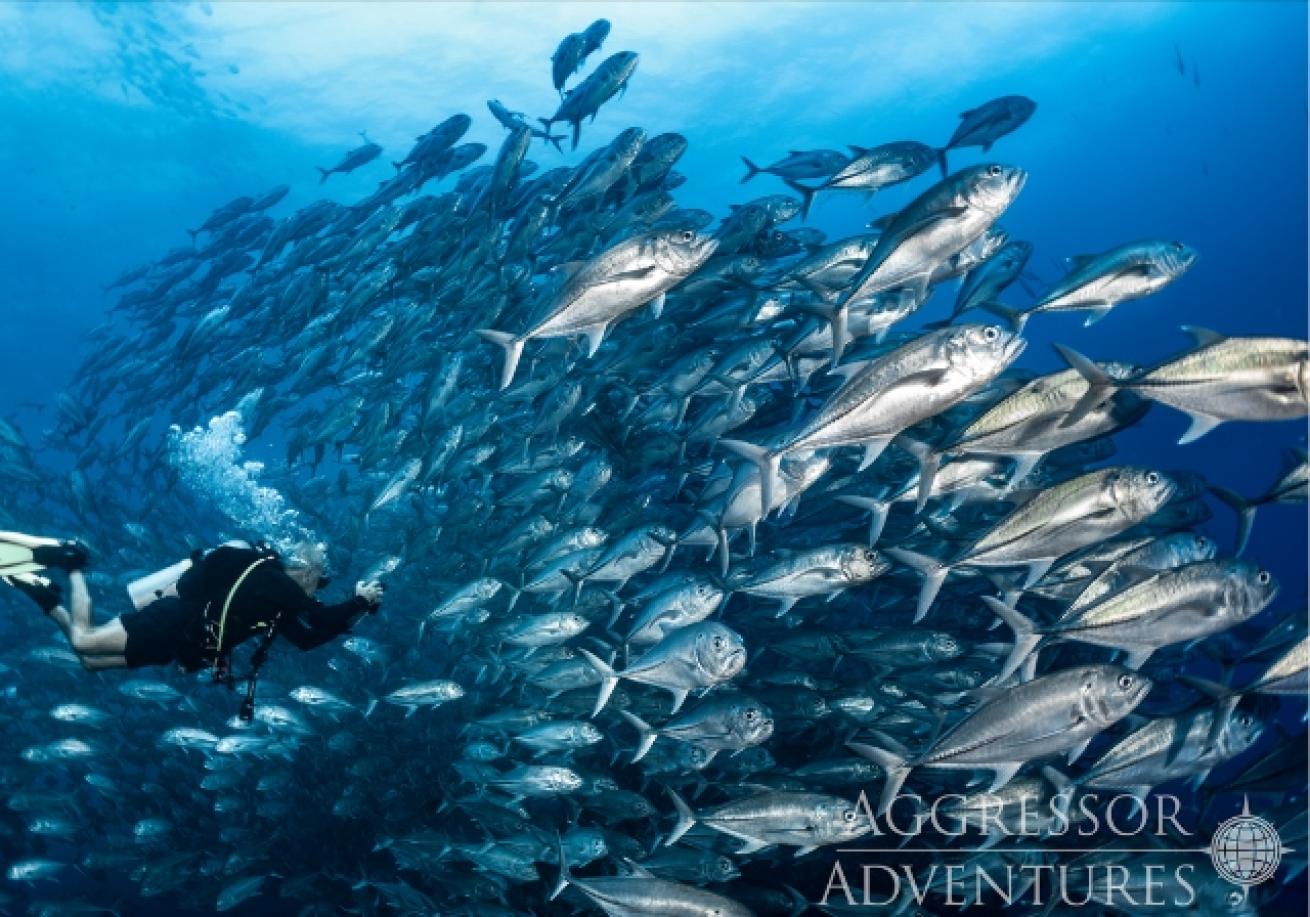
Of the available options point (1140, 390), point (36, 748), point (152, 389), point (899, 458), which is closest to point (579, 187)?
point (899, 458)

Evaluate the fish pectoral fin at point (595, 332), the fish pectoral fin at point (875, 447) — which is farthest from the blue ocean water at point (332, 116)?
the fish pectoral fin at point (595, 332)

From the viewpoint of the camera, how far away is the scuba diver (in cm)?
423

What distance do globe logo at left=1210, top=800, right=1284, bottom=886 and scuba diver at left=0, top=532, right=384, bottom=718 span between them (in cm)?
462

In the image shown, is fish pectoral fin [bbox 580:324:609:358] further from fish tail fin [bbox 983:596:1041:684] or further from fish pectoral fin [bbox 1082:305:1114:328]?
fish pectoral fin [bbox 1082:305:1114:328]

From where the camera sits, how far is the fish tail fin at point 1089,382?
10.1 feet

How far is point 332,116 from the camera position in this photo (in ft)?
86.5

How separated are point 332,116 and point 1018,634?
29.1 meters

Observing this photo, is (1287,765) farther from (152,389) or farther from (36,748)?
(152,389)

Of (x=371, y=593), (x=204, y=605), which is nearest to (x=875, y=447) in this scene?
(x=371, y=593)

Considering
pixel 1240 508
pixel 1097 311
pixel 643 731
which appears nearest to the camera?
pixel 1240 508

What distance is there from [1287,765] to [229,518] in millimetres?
20722

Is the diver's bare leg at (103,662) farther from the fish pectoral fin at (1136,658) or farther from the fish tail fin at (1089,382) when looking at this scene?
the fish pectoral fin at (1136,658)

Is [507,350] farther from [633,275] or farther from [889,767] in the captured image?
[889,767]

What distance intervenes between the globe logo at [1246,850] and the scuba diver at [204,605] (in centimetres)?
462
